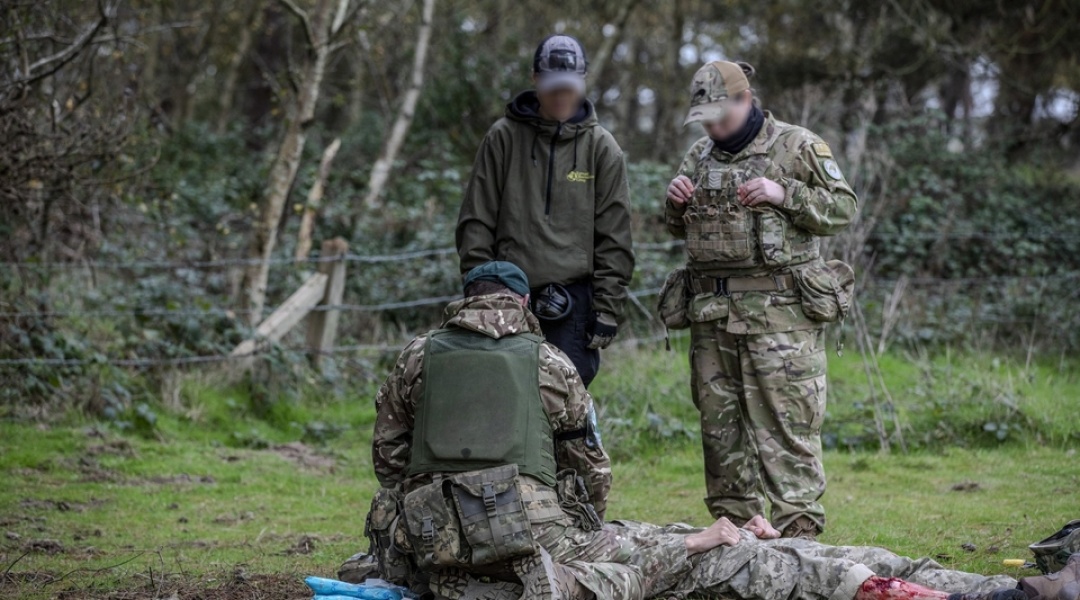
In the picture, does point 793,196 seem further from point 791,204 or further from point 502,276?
point 502,276

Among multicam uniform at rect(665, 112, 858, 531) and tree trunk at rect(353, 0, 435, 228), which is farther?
tree trunk at rect(353, 0, 435, 228)

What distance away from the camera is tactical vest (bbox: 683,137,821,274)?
477 centimetres

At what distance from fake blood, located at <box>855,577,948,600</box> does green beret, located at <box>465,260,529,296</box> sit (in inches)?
63.3

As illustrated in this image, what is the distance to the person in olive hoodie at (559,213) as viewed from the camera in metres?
4.98

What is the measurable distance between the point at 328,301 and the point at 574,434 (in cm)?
475

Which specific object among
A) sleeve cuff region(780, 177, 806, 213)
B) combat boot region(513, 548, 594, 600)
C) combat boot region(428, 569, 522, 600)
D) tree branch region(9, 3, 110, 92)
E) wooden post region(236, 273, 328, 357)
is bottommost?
combat boot region(428, 569, 522, 600)

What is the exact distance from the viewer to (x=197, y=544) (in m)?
5.46

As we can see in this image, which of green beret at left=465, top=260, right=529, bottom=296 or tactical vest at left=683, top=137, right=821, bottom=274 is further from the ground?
tactical vest at left=683, top=137, right=821, bottom=274

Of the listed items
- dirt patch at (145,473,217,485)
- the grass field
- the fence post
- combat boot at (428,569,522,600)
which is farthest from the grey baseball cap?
the fence post

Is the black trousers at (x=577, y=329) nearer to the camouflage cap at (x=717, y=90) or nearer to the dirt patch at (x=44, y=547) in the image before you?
the camouflage cap at (x=717, y=90)

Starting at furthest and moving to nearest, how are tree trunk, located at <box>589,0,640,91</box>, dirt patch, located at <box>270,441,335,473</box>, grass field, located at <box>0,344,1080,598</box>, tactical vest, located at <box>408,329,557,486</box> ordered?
tree trunk, located at <box>589,0,640,91</box>
dirt patch, located at <box>270,441,335,473</box>
grass field, located at <box>0,344,1080,598</box>
tactical vest, located at <box>408,329,557,486</box>

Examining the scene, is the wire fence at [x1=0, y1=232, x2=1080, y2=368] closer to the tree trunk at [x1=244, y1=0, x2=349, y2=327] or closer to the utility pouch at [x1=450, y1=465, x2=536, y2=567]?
the tree trunk at [x1=244, y1=0, x2=349, y2=327]

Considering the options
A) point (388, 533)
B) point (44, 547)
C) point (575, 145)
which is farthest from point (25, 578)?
point (575, 145)

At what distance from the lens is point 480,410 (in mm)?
3785
